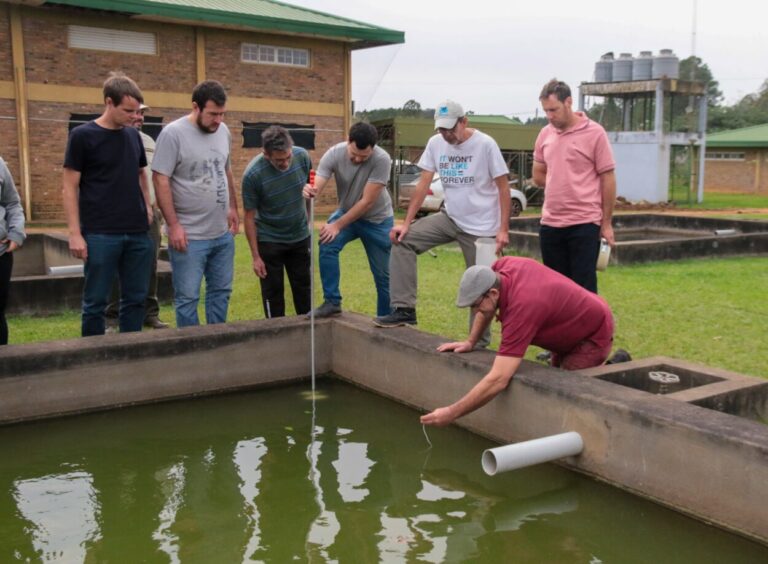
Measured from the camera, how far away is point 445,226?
5934 mm

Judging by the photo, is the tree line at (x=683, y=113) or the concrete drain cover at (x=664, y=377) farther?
the tree line at (x=683, y=113)

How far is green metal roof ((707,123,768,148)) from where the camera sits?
3652cm

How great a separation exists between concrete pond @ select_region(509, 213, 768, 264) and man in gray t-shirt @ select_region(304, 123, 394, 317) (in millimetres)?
6151

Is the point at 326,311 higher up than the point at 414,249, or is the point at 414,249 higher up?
the point at 414,249

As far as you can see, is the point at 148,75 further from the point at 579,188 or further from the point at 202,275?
the point at 579,188

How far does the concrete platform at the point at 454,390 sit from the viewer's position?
12.1 ft

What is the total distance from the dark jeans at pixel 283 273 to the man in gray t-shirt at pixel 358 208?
30cm

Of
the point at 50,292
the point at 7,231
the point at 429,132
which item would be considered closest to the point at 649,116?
the point at 429,132

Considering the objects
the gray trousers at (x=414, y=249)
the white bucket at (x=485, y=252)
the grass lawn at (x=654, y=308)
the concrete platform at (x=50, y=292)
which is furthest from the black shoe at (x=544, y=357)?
the concrete platform at (x=50, y=292)

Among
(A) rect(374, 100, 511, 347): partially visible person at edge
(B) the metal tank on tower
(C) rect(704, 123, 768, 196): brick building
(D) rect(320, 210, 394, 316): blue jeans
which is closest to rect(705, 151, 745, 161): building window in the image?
(C) rect(704, 123, 768, 196): brick building

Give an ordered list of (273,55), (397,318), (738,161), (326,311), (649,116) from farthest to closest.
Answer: (738,161), (649,116), (273,55), (326,311), (397,318)

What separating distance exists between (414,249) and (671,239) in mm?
9230

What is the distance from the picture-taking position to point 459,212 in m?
5.90

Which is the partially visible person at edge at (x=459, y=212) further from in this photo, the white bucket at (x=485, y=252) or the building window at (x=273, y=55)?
the building window at (x=273, y=55)
